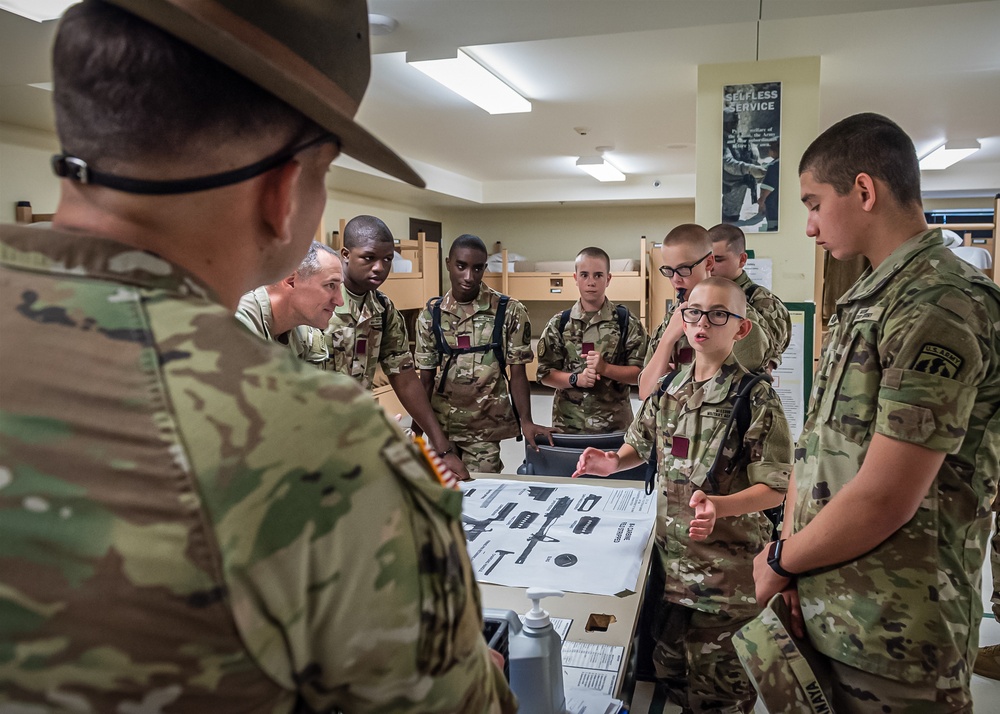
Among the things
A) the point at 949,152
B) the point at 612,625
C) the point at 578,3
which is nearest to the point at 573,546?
the point at 612,625

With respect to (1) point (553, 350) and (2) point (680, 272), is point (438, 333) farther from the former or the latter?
(2) point (680, 272)

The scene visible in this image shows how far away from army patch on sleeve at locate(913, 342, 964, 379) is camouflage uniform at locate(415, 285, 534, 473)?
234 cm

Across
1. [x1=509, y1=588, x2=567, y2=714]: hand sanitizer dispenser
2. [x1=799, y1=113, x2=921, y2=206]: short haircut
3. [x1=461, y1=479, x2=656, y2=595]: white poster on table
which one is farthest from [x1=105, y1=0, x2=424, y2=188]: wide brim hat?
[x1=461, y1=479, x2=656, y2=595]: white poster on table

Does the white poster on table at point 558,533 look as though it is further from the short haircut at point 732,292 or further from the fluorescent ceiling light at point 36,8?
the fluorescent ceiling light at point 36,8

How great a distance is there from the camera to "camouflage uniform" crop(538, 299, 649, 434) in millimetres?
3494

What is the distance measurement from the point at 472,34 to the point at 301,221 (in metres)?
2.22

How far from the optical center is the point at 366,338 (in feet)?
9.75

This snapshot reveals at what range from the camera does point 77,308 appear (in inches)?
17.8

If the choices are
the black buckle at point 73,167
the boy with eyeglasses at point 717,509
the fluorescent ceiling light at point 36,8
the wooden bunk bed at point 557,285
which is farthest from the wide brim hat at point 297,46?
the wooden bunk bed at point 557,285

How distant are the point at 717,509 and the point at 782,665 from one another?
19.2 inches

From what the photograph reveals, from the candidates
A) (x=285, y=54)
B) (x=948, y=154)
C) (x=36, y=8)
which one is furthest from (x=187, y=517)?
(x=948, y=154)

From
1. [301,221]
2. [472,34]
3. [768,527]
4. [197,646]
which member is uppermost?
[472,34]

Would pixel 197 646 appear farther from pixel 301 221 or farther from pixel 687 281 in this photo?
pixel 687 281

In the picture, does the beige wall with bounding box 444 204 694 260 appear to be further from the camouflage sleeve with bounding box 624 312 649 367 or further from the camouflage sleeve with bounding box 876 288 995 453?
the camouflage sleeve with bounding box 876 288 995 453
